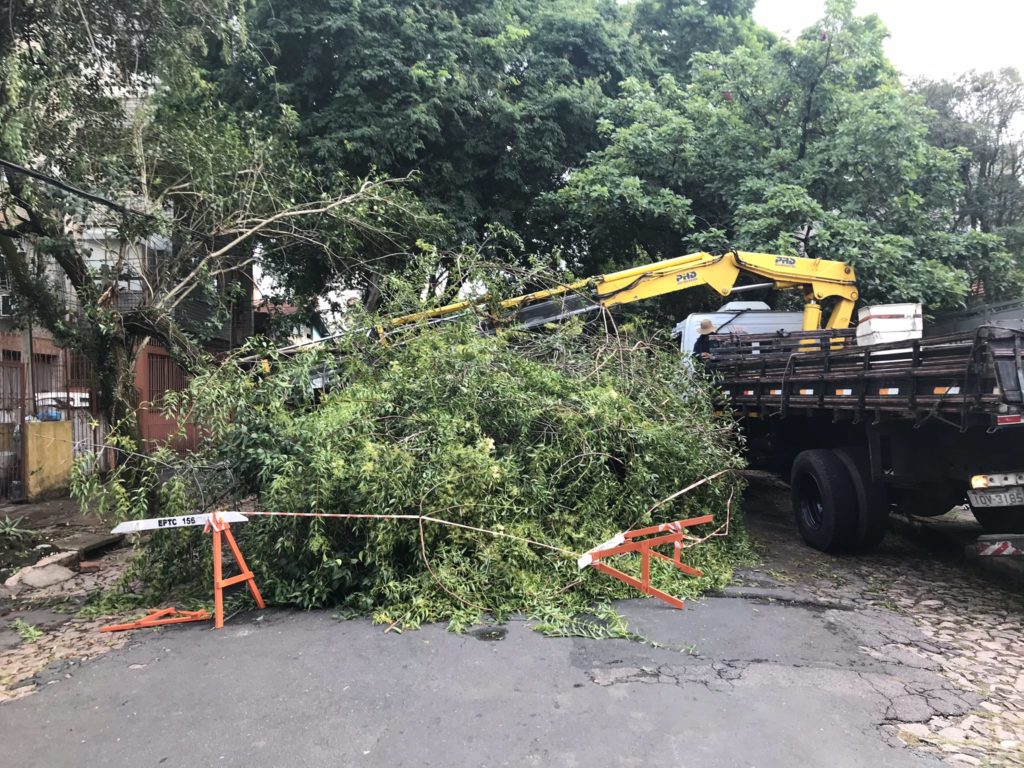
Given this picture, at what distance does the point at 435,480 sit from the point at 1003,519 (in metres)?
4.44

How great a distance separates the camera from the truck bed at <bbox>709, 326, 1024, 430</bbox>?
4.20 m

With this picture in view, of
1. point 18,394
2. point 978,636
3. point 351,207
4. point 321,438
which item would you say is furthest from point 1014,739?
point 18,394

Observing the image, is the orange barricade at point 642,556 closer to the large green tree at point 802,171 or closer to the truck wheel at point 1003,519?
the truck wheel at point 1003,519

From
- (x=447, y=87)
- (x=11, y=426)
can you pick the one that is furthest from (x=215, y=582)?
(x=447, y=87)

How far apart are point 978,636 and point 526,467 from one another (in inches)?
129

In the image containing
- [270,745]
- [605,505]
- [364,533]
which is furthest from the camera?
[605,505]

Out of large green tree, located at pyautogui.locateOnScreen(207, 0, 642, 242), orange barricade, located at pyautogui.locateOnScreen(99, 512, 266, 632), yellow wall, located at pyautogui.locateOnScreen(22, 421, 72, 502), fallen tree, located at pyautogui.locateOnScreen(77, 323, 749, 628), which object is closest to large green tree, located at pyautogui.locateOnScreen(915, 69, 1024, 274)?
large green tree, located at pyautogui.locateOnScreen(207, 0, 642, 242)

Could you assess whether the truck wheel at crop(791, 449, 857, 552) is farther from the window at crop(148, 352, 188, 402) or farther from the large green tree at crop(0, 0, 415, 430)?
the window at crop(148, 352, 188, 402)

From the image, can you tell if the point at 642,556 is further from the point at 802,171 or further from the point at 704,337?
the point at 802,171

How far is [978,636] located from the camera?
444 centimetres

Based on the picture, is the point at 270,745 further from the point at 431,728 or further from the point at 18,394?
the point at 18,394

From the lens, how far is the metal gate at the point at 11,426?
955 centimetres

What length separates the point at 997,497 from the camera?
470 cm

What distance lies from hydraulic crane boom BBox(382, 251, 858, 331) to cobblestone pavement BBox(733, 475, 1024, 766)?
3.18 m
